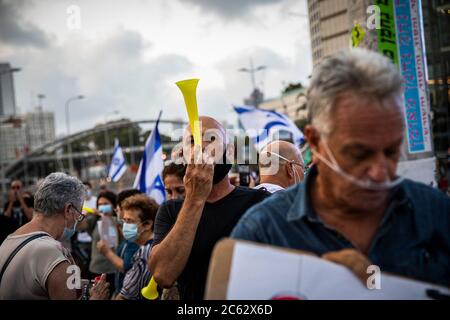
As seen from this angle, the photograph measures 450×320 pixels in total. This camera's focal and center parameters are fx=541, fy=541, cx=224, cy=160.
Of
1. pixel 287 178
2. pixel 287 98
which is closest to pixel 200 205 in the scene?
pixel 287 178

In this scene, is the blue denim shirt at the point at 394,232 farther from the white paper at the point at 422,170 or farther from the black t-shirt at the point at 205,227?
the white paper at the point at 422,170

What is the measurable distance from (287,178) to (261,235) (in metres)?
2.47

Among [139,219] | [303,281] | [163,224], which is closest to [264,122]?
[139,219]

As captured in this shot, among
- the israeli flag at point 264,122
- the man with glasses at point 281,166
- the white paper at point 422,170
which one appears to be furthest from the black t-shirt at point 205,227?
the israeli flag at point 264,122

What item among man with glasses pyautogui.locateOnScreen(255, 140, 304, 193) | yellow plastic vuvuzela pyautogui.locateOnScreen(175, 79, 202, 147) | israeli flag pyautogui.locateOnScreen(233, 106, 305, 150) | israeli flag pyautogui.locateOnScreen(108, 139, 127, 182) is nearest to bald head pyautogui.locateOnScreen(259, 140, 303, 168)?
man with glasses pyautogui.locateOnScreen(255, 140, 304, 193)

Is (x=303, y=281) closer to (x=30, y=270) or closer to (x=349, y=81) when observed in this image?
(x=349, y=81)

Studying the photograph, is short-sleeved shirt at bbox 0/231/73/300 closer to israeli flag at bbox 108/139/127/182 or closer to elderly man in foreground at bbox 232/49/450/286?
elderly man in foreground at bbox 232/49/450/286

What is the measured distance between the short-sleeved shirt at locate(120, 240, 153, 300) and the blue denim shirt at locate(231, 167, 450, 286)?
2668 millimetres

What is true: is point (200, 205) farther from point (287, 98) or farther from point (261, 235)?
point (287, 98)

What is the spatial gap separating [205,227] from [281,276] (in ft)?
4.20

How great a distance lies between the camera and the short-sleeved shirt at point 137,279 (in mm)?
4238

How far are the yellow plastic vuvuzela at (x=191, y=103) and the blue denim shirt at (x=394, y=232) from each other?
92 centimetres

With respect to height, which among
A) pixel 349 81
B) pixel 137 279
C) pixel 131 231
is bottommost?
pixel 137 279

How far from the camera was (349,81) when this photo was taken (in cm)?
165
